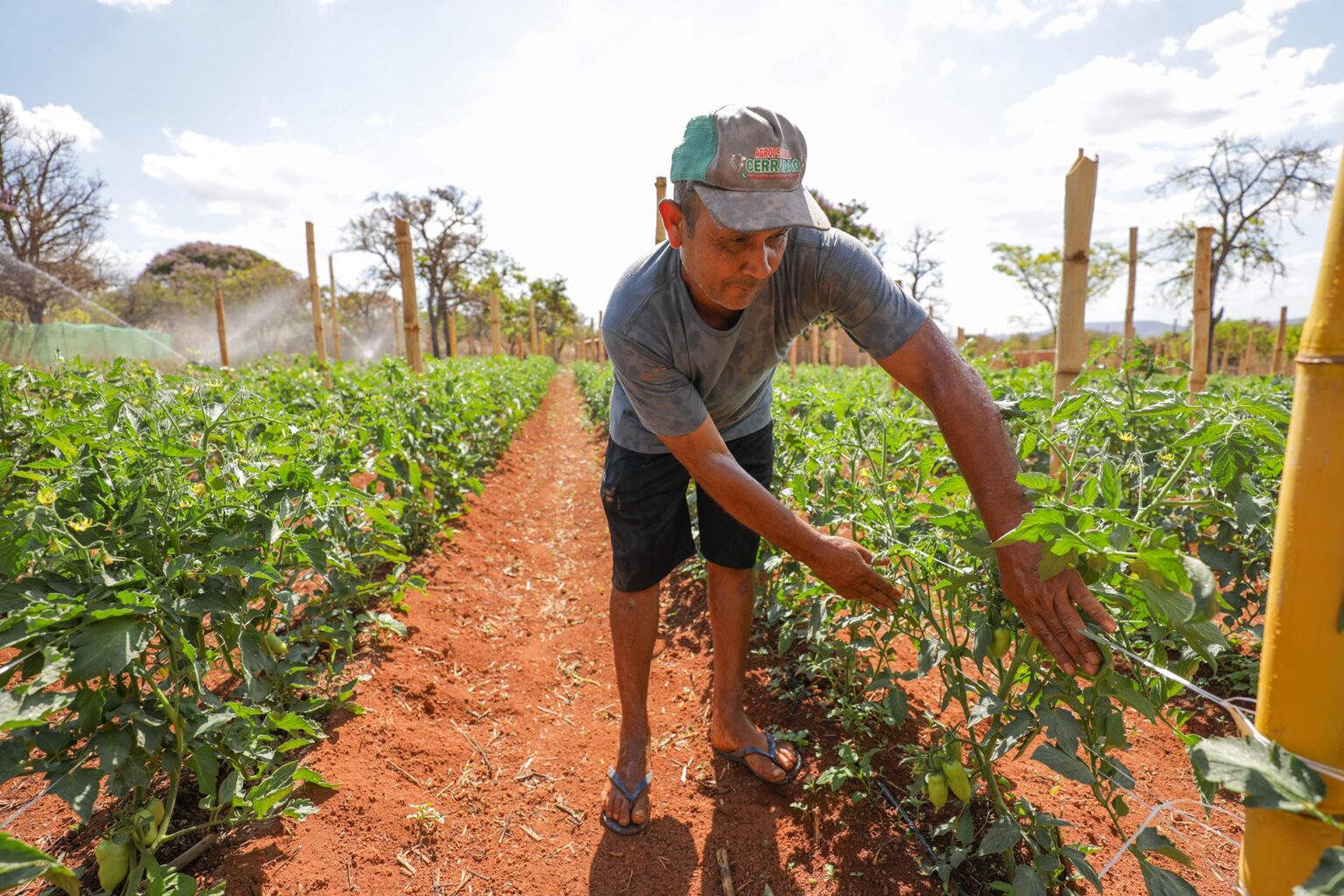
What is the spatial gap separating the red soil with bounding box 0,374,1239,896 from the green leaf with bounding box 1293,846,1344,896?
1304mm

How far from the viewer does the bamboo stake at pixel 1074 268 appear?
3375 millimetres

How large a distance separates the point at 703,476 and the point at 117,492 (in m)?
1.53

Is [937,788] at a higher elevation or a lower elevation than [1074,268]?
lower

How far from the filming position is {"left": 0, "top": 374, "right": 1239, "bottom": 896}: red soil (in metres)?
1.91

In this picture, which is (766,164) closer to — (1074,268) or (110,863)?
(110,863)

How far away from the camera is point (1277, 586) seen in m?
0.85

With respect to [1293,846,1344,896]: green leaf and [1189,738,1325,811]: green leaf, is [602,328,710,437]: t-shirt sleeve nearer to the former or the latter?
[1189,738,1325,811]: green leaf

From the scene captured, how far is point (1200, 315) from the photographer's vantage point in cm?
571

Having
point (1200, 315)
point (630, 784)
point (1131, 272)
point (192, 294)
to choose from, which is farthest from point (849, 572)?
point (192, 294)

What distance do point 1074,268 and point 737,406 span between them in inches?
Answer: 91.2

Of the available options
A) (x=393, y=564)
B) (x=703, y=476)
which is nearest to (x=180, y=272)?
(x=393, y=564)

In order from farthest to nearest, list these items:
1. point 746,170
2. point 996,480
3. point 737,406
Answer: point 737,406 < point 746,170 < point 996,480

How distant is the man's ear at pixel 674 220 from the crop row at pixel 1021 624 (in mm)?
798

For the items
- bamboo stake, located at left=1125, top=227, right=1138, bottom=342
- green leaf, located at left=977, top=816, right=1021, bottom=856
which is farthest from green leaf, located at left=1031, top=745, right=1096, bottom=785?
bamboo stake, located at left=1125, top=227, right=1138, bottom=342
